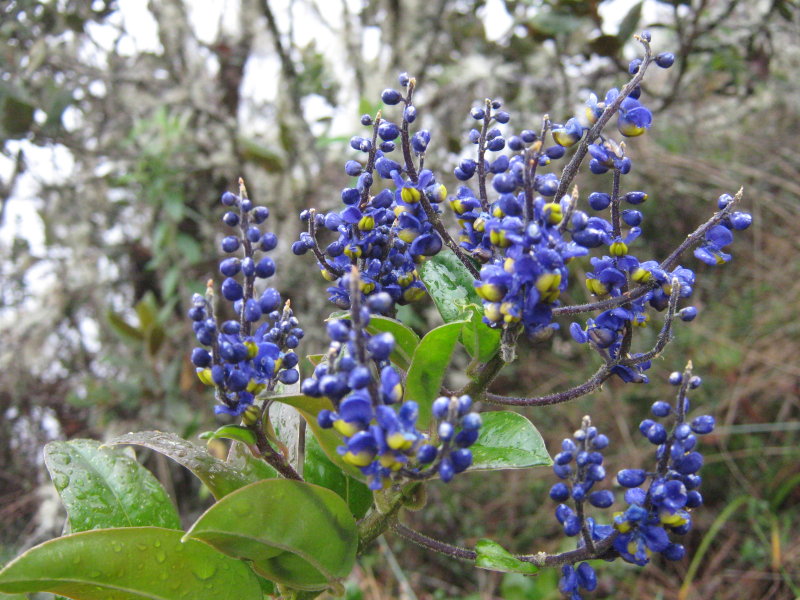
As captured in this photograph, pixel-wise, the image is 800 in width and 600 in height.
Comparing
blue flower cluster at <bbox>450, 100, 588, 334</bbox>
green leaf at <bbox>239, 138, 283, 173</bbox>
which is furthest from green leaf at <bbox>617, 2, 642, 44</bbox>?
blue flower cluster at <bbox>450, 100, 588, 334</bbox>

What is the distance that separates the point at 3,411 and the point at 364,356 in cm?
326

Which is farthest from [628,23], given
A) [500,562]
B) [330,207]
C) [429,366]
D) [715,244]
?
[500,562]

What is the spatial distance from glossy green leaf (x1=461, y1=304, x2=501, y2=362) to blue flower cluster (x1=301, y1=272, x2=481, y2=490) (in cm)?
17

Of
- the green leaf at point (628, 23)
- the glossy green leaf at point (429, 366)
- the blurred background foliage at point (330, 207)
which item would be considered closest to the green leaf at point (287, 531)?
the glossy green leaf at point (429, 366)

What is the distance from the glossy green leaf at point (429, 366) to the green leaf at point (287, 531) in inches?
5.8

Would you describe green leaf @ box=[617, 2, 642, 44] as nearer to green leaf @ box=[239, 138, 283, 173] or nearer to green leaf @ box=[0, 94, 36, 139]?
green leaf @ box=[239, 138, 283, 173]

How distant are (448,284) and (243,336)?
0.95 feet

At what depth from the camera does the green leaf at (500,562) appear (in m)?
0.74

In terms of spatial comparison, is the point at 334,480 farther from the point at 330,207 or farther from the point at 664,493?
the point at 330,207

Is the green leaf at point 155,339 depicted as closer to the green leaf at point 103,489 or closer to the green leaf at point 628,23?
the green leaf at point 103,489

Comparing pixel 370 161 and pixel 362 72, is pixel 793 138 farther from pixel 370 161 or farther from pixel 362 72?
pixel 370 161

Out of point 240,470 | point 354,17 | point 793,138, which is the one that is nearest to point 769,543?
point 793,138

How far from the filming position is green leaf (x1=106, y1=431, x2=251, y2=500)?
75 cm

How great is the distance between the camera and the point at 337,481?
884 millimetres
